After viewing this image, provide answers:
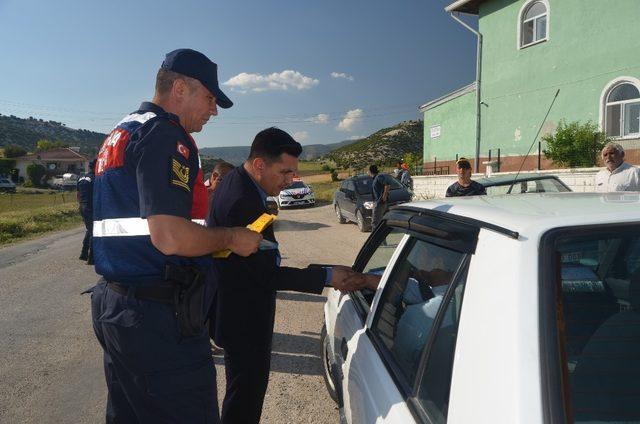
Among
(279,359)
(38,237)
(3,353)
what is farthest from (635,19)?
(38,237)

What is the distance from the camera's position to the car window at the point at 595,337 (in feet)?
3.85

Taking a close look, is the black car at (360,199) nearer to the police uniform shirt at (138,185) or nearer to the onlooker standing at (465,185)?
the onlooker standing at (465,185)

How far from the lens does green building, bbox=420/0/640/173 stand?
13.2 metres

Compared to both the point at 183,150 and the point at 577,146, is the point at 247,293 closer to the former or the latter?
the point at 183,150

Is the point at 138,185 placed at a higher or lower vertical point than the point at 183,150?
lower

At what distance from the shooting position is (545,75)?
15617 mm

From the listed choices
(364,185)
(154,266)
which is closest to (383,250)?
(154,266)

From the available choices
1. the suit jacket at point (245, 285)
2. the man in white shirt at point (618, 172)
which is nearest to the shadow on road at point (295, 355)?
the suit jacket at point (245, 285)

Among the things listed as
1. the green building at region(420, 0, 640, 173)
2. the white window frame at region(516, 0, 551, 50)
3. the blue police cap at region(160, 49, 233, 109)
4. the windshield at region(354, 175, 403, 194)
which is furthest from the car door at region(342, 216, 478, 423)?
the white window frame at region(516, 0, 551, 50)

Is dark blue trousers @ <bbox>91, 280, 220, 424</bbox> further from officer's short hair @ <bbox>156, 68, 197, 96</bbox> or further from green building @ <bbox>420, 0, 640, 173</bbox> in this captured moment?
green building @ <bbox>420, 0, 640, 173</bbox>

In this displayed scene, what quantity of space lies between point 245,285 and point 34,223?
18.2 m

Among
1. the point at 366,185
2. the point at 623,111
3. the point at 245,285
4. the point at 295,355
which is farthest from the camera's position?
the point at 366,185

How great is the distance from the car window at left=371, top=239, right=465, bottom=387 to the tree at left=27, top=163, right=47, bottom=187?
236 ft

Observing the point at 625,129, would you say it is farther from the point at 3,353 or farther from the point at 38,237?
the point at 38,237
